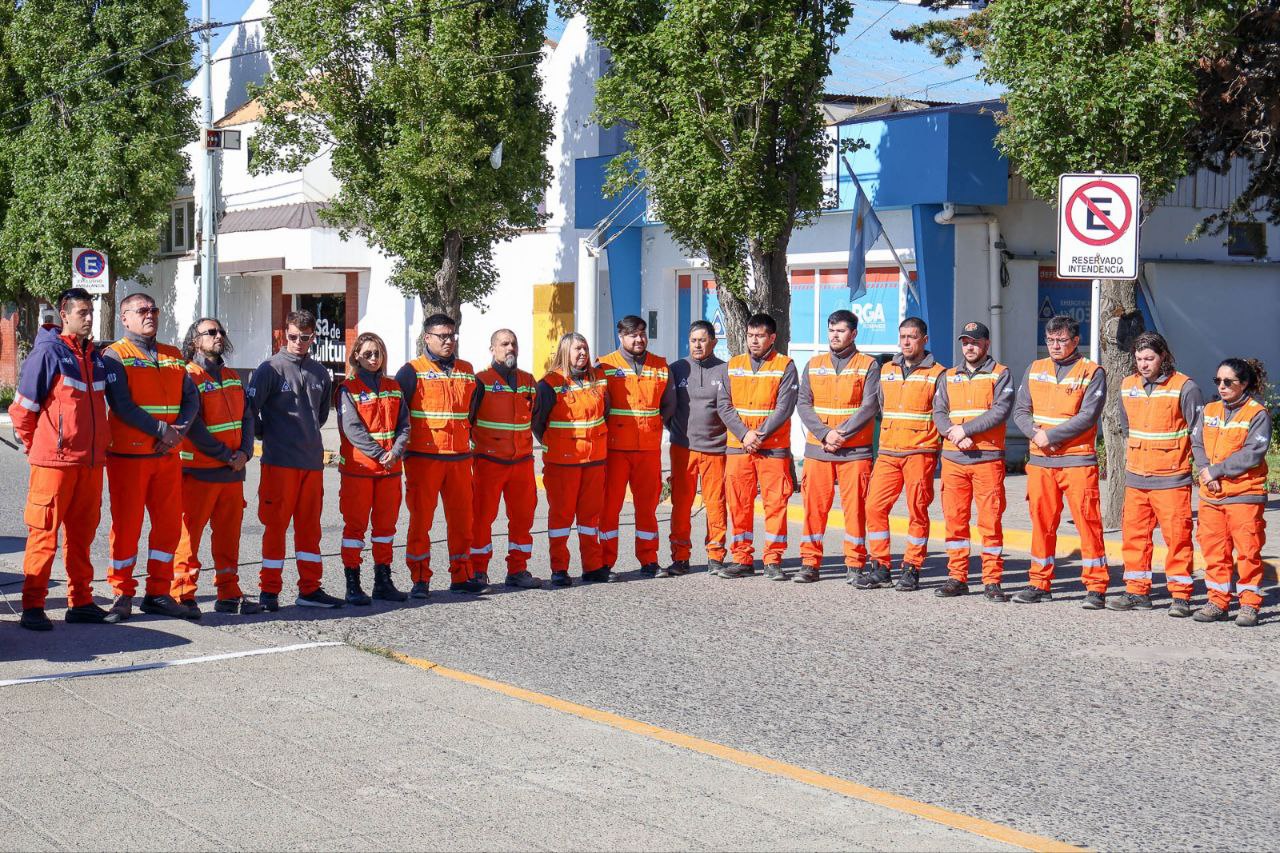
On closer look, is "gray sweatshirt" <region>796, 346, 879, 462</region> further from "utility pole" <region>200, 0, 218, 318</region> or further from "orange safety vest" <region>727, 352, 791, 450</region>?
"utility pole" <region>200, 0, 218, 318</region>

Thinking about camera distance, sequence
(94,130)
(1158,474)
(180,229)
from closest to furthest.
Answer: (1158,474) < (94,130) < (180,229)

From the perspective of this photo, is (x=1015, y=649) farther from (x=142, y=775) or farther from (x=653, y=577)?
(x=142, y=775)

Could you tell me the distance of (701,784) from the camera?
5840 mm

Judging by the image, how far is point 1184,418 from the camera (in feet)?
32.4

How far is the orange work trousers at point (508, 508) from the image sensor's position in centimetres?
1070

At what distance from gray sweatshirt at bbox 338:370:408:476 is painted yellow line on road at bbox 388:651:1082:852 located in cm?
218

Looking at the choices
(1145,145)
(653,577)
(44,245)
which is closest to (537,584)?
(653,577)

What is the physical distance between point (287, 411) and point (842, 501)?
4108 mm

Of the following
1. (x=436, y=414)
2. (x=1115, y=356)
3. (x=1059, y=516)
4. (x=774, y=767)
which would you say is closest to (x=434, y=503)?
(x=436, y=414)

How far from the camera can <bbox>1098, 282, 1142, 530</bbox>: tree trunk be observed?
43.6 ft

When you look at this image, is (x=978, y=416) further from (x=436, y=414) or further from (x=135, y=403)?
(x=135, y=403)

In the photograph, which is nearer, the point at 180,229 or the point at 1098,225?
the point at 1098,225

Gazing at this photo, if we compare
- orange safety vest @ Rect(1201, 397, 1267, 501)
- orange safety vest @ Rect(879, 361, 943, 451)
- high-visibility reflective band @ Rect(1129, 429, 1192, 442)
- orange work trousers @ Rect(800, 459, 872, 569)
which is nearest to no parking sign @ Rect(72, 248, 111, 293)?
orange work trousers @ Rect(800, 459, 872, 569)

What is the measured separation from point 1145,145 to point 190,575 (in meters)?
8.87
